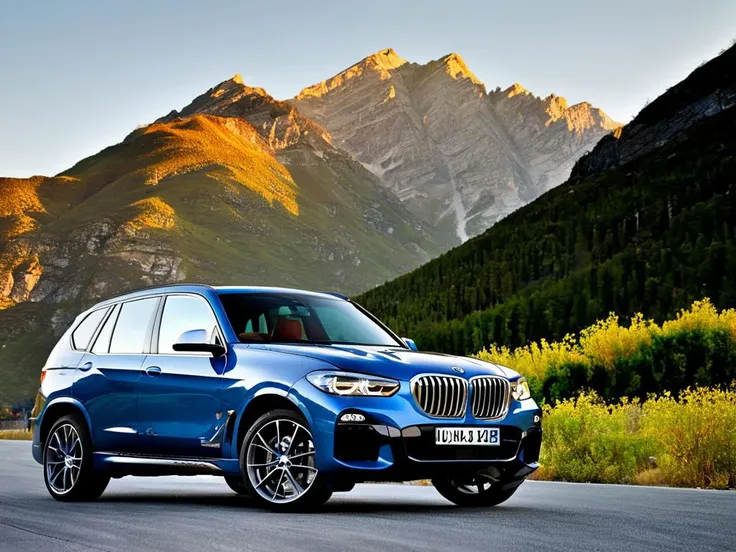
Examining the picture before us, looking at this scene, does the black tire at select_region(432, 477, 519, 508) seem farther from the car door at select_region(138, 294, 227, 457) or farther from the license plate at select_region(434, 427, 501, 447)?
the car door at select_region(138, 294, 227, 457)

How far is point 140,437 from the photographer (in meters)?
10.5

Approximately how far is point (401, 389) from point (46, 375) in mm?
4707

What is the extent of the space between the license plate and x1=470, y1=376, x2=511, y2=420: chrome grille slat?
118 mm

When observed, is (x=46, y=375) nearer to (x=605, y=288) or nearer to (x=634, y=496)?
(x=634, y=496)

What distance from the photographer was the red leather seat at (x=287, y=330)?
1023 cm

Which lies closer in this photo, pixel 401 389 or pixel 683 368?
pixel 401 389

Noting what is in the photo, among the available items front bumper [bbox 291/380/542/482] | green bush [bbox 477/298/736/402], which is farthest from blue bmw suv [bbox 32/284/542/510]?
green bush [bbox 477/298/736/402]

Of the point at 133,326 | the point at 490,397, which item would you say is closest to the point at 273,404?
the point at 490,397

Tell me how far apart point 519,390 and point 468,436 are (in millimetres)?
920

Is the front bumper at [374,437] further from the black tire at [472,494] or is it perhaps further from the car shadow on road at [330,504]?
the black tire at [472,494]

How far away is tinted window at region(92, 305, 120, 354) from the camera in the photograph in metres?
11.5

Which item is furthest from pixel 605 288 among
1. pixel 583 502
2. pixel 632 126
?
pixel 583 502

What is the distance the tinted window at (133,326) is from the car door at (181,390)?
194 mm

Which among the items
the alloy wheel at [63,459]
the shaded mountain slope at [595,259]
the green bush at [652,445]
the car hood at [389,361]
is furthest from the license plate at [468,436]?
the shaded mountain slope at [595,259]
